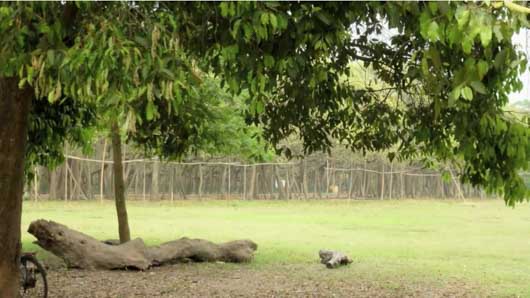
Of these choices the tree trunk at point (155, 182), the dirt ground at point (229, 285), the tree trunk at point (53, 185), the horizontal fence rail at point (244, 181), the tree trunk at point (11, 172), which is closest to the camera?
the tree trunk at point (11, 172)

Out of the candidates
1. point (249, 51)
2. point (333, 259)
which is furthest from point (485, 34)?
point (333, 259)

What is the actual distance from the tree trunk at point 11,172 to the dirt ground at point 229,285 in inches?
78.9

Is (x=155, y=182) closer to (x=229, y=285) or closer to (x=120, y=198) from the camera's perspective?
(x=120, y=198)

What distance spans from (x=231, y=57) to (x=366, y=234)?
14.9m

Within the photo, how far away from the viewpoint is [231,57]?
440cm

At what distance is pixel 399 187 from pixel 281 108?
3381 cm

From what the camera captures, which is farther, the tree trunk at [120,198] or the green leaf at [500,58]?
the tree trunk at [120,198]

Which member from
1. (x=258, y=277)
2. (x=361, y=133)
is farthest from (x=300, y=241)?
(x=361, y=133)

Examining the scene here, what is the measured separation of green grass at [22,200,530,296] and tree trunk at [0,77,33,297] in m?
5.63

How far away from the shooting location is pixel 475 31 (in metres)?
3.47

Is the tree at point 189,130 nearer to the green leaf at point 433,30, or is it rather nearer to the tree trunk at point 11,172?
the tree trunk at point 11,172

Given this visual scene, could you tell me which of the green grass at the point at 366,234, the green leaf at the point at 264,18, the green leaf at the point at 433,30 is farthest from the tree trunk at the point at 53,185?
the green leaf at the point at 433,30

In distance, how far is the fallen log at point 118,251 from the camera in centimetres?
1012

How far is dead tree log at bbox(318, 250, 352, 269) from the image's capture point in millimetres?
11586
